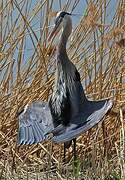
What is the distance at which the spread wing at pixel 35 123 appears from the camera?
1429mm

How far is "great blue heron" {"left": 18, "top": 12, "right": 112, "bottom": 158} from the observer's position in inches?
54.7

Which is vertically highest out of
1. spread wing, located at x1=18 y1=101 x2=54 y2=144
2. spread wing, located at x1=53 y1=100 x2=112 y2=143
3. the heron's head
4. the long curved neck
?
the heron's head

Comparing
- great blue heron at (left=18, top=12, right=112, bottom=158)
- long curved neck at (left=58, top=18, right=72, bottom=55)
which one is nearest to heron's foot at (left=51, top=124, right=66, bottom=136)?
great blue heron at (left=18, top=12, right=112, bottom=158)

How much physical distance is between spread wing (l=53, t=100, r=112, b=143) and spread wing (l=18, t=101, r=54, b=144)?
0.30 ft

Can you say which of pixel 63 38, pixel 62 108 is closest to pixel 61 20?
pixel 63 38

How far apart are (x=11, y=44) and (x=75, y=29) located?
0.21 m

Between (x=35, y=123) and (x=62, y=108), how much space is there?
4.1 inches

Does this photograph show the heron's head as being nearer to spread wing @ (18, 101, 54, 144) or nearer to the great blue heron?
the great blue heron

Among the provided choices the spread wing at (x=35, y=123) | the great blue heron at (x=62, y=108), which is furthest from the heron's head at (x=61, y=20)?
the spread wing at (x=35, y=123)

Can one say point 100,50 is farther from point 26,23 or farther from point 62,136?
point 62,136

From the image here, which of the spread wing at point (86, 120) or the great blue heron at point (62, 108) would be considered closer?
the spread wing at point (86, 120)

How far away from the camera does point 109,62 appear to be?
5.83 feet

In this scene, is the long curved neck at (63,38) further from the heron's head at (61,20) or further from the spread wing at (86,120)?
the spread wing at (86,120)

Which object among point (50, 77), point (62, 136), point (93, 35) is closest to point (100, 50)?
point (93, 35)
